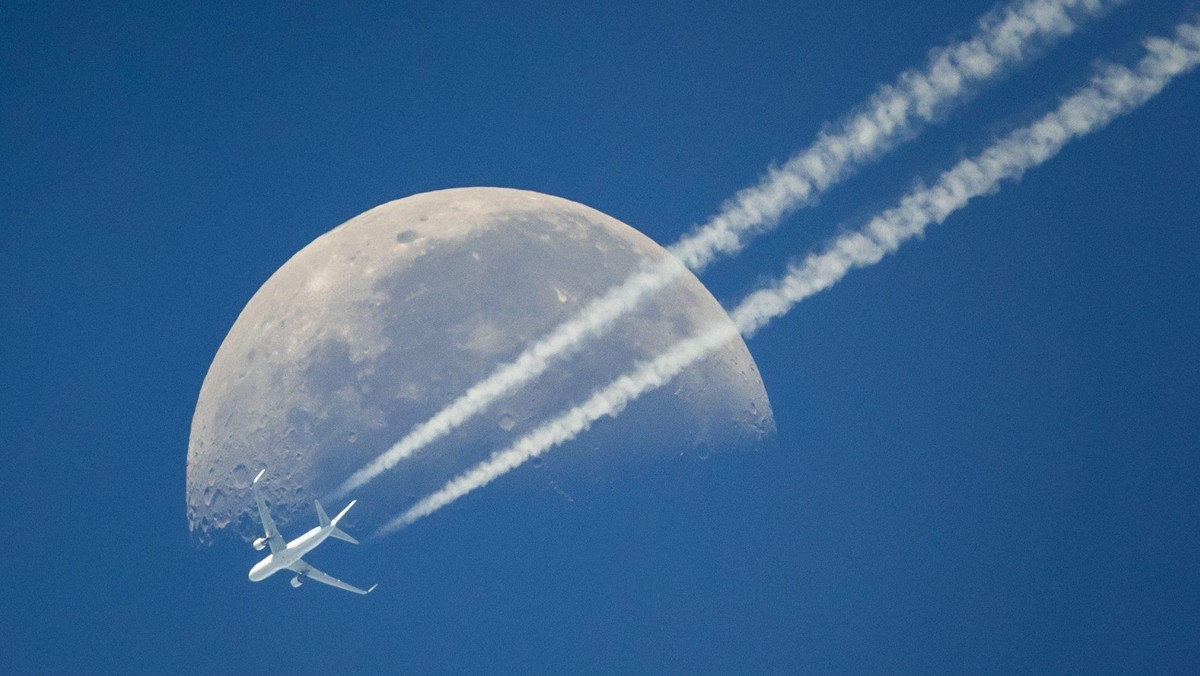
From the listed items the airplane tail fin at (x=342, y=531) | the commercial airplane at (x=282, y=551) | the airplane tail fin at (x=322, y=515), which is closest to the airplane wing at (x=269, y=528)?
the commercial airplane at (x=282, y=551)

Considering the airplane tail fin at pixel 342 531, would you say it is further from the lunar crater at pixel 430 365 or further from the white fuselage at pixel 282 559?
the white fuselage at pixel 282 559

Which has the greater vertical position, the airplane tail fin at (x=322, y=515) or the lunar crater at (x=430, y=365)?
the lunar crater at (x=430, y=365)

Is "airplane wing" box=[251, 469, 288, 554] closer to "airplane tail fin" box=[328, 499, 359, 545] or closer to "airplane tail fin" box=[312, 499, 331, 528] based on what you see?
"airplane tail fin" box=[312, 499, 331, 528]

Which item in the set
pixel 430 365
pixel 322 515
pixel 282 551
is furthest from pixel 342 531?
pixel 430 365

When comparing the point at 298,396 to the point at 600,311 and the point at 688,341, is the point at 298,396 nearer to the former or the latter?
the point at 600,311

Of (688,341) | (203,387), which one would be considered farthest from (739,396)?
(203,387)
